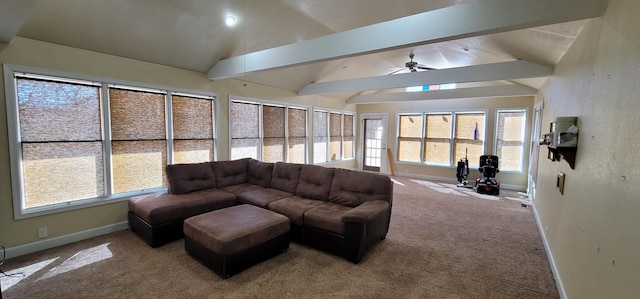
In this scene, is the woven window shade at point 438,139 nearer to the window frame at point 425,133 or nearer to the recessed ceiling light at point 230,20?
the window frame at point 425,133

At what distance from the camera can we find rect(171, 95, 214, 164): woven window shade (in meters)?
4.36

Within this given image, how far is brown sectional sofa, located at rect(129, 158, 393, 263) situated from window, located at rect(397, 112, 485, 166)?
4.98 metres

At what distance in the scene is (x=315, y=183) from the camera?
391 centimetres

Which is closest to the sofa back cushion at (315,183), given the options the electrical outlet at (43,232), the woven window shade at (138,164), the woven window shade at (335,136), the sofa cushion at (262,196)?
the sofa cushion at (262,196)

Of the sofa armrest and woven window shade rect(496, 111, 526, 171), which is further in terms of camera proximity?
woven window shade rect(496, 111, 526, 171)

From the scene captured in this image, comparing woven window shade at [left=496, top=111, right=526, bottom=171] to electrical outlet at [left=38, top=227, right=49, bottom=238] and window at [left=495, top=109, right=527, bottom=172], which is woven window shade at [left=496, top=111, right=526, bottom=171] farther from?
electrical outlet at [left=38, top=227, right=49, bottom=238]

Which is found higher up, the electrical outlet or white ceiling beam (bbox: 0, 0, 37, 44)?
white ceiling beam (bbox: 0, 0, 37, 44)

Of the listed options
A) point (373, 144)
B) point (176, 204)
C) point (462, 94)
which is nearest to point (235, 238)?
point (176, 204)

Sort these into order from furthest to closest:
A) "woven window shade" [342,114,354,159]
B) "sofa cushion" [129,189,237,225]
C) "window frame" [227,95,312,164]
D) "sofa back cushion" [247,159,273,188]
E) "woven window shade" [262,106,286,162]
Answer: "woven window shade" [342,114,354,159] → "woven window shade" [262,106,286,162] → "window frame" [227,95,312,164] → "sofa back cushion" [247,159,273,188] → "sofa cushion" [129,189,237,225]

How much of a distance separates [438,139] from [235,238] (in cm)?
686

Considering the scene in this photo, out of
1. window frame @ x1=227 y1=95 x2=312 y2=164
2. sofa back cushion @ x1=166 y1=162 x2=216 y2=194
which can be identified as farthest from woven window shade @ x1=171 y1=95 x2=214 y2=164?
sofa back cushion @ x1=166 y1=162 x2=216 y2=194

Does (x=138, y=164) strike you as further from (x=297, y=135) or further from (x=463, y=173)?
(x=463, y=173)

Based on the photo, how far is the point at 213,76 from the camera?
454 centimetres

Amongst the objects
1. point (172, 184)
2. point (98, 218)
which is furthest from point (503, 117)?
point (98, 218)
